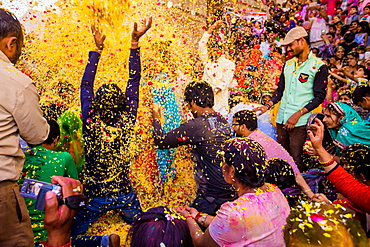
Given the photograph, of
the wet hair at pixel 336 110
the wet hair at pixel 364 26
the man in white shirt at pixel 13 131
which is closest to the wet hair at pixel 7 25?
the man in white shirt at pixel 13 131

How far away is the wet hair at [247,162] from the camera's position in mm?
1703

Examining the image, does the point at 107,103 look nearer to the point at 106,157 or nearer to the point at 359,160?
the point at 106,157

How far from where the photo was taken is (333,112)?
3441 millimetres

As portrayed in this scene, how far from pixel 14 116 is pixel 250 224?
127 centimetres

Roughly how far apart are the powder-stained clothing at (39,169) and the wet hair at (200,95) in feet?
3.76

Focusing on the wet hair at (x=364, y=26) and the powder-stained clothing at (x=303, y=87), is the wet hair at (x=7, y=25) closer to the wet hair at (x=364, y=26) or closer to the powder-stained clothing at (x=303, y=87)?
the powder-stained clothing at (x=303, y=87)

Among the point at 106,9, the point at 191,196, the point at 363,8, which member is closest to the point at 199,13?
the point at 363,8

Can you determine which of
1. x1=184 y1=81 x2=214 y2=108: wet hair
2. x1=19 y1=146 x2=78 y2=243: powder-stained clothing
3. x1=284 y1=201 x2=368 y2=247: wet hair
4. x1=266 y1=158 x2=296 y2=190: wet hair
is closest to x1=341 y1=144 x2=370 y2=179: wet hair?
x1=266 y1=158 x2=296 y2=190: wet hair

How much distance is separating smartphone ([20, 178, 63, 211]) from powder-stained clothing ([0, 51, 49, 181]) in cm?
19

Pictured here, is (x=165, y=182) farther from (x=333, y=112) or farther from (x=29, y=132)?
(x=29, y=132)

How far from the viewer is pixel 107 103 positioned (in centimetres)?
238

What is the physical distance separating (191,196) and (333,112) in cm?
182

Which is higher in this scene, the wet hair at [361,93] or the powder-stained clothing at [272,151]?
the wet hair at [361,93]

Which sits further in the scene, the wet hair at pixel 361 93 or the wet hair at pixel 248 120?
the wet hair at pixel 361 93
